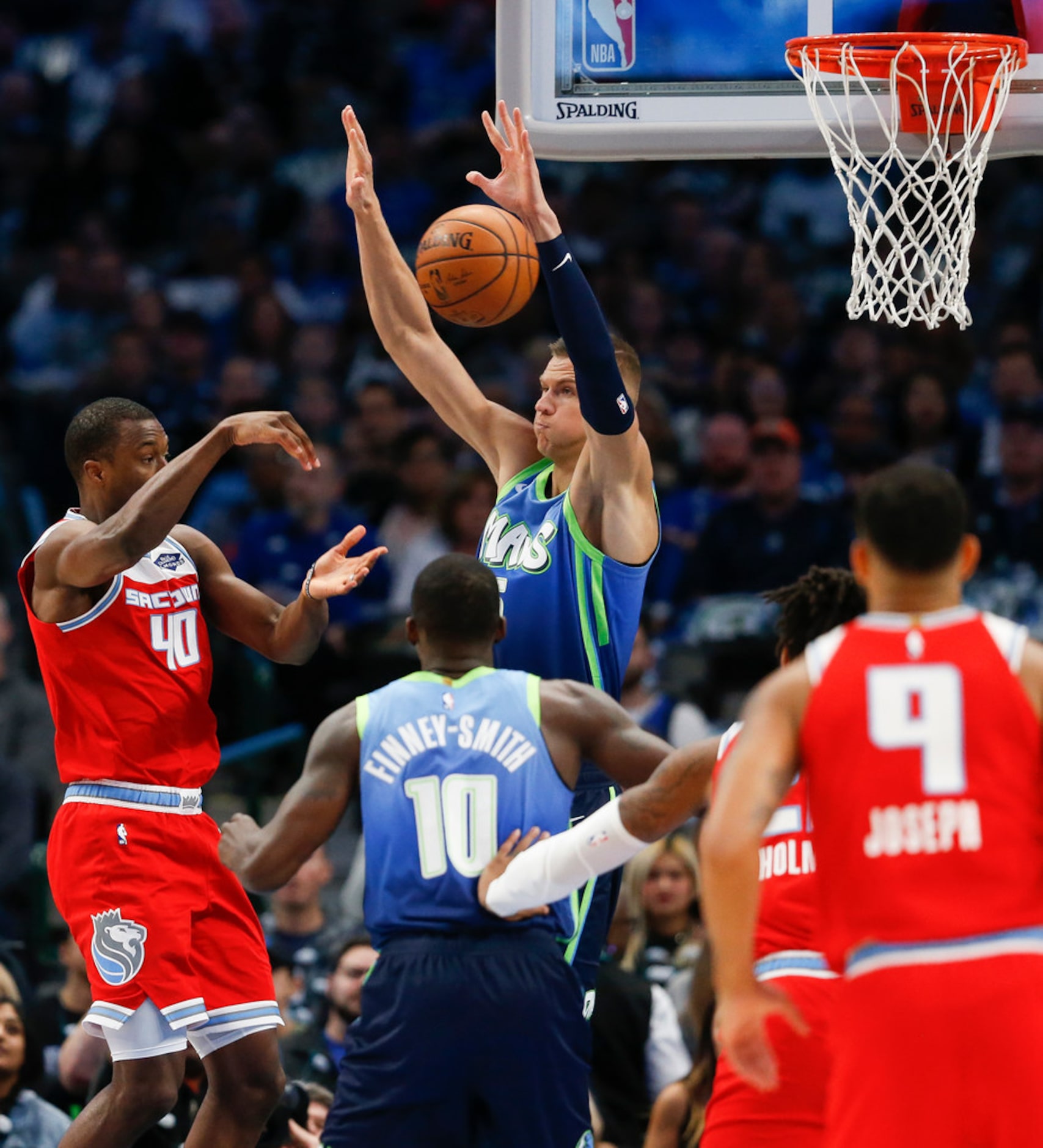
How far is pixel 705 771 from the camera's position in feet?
15.1

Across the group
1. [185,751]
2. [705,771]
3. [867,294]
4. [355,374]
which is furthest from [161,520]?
[355,374]

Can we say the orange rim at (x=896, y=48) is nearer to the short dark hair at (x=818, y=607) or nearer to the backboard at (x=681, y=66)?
the backboard at (x=681, y=66)

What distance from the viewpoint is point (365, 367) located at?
13.1 m

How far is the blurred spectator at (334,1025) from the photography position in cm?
782

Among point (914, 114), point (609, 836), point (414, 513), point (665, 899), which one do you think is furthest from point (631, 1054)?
point (414, 513)

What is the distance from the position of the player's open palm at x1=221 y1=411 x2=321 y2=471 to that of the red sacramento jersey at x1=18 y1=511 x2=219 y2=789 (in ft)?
1.77

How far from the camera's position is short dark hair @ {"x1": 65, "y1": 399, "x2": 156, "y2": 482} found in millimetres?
6008

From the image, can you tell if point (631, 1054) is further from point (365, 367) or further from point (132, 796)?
point (365, 367)

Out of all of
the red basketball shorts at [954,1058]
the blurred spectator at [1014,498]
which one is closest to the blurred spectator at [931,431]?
the blurred spectator at [1014,498]

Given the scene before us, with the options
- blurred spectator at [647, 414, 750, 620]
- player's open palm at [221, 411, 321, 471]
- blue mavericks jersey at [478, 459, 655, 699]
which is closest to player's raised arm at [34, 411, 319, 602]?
player's open palm at [221, 411, 321, 471]

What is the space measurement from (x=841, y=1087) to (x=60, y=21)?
43.4 feet

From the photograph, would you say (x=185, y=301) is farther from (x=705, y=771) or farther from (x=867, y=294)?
(x=705, y=771)

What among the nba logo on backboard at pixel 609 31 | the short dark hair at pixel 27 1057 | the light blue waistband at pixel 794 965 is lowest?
the short dark hair at pixel 27 1057

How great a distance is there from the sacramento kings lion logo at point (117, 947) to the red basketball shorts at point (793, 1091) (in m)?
1.98
